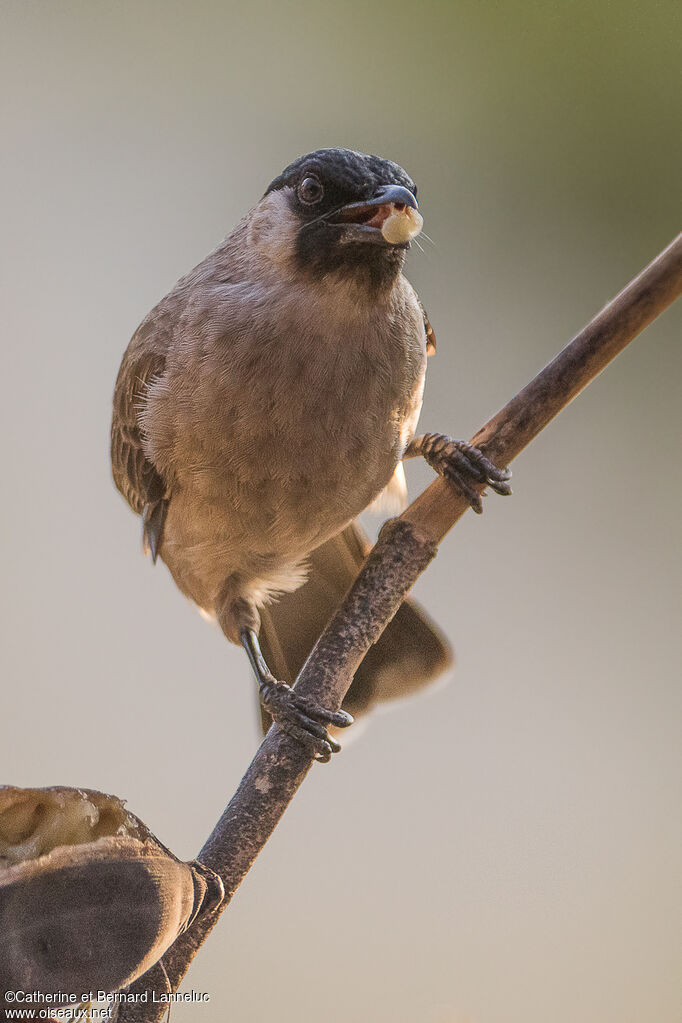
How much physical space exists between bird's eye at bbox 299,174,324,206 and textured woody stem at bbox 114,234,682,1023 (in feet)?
1.69

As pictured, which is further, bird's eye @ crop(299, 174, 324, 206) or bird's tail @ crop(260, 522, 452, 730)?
bird's tail @ crop(260, 522, 452, 730)

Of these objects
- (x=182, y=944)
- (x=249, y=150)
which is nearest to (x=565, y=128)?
(x=249, y=150)

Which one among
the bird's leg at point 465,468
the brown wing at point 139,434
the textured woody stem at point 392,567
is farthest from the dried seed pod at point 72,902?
the brown wing at point 139,434

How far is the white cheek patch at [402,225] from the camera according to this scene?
141 centimetres

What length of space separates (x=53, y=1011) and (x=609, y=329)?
0.93 m

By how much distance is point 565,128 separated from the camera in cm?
221

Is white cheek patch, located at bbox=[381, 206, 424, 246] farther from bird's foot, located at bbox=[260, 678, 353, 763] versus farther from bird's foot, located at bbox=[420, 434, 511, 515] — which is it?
bird's foot, located at bbox=[260, 678, 353, 763]

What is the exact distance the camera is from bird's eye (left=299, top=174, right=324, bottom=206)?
1595 mm

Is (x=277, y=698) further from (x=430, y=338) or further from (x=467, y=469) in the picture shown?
(x=430, y=338)

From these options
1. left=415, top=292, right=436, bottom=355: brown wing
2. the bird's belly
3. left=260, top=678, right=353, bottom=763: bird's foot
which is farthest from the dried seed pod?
left=415, top=292, right=436, bottom=355: brown wing

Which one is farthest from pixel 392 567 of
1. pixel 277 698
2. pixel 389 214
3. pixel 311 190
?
pixel 311 190

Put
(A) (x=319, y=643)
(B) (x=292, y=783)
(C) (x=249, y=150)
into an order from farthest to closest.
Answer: (C) (x=249, y=150) → (A) (x=319, y=643) → (B) (x=292, y=783)

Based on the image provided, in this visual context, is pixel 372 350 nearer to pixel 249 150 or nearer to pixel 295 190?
pixel 295 190

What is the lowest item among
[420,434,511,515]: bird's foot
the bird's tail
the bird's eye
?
the bird's tail
